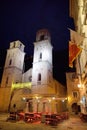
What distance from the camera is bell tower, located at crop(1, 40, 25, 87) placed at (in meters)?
36.7

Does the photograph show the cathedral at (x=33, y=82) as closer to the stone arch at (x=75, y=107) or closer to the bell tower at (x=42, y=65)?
the bell tower at (x=42, y=65)

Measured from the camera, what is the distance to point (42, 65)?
32.8 m

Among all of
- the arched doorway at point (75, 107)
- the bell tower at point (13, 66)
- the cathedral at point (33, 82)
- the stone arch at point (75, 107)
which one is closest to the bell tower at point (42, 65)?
the cathedral at point (33, 82)

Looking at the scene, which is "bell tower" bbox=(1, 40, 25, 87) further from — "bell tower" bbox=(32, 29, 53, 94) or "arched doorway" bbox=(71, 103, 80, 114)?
"arched doorway" bbox=(71, 103, 80, 114)

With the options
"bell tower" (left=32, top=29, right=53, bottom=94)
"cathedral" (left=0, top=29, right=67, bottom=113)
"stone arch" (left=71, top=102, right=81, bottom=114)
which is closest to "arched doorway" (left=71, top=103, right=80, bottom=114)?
"stone arch" (left=71, top=102, right=81, bottom=114)

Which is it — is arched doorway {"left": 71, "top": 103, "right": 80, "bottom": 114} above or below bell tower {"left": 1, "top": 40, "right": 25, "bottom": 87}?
below

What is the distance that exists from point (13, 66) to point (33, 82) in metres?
9.40

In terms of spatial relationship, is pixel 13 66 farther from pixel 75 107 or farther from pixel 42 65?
pixel 75 107

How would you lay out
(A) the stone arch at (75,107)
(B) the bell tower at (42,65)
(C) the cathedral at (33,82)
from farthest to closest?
1. (A) the stone arch at (75,107)
2. (B) the bell tower at (42,65)
3. (C) the cathedral at (33,82)

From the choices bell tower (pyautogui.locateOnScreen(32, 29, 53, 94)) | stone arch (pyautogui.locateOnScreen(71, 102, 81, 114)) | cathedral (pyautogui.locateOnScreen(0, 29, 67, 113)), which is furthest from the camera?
stone arch (pyautogui.locateOnScreen(71, 102, 81, 114))

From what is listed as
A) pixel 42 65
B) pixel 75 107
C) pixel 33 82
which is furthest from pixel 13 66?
pixel 75 107

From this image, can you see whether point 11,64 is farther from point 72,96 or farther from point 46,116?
point 46,116

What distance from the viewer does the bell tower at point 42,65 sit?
3086 cm

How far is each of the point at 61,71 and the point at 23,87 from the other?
2419cm
